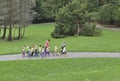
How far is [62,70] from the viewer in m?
19.8

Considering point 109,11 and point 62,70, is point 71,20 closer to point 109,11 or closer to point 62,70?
point 109,11

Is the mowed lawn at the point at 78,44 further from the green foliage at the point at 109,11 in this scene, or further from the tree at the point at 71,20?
the green foliage at the point at 109,11

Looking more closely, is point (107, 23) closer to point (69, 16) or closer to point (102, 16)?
point (102, 16)

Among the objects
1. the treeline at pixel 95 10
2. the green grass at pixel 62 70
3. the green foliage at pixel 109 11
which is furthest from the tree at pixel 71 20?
the green grass at pixel 62 70

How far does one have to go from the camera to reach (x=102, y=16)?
62562mm

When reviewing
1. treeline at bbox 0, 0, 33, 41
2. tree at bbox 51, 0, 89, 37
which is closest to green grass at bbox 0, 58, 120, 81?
treeline at bbox 0, 0, 33, 41

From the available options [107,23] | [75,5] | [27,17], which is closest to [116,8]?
[107,23]

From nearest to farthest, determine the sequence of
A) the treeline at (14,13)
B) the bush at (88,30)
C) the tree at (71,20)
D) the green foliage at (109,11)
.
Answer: the treeline at (14,13) < the tree at (71,20) < the bush at (88,30) < the green foliage at (109,11)

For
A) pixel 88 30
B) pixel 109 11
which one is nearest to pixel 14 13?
pixel 88 30

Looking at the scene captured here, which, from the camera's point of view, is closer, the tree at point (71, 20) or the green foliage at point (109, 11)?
the tree at point (71, 20)

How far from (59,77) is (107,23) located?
5389cm

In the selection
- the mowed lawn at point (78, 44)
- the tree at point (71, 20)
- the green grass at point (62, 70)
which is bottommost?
the mowed lawn at point (78, 44)

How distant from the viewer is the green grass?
53.5ft

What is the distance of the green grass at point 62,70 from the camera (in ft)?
53.5
